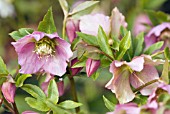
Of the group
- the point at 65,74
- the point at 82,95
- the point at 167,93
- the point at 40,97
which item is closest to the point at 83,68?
the point at 65,74

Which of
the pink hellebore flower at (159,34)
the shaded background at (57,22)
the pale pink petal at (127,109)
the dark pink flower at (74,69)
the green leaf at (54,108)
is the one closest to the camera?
the pale pink petal at (127,109)

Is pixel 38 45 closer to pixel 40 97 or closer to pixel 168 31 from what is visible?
pixel 40 97

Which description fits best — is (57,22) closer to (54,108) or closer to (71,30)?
(71,30)

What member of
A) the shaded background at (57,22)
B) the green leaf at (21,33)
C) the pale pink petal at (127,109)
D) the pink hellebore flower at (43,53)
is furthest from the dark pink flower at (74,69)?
the shaded background at (57,22)

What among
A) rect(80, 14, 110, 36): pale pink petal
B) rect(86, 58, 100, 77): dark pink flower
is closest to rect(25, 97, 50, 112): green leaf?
rect(86, 58, 100, 77): dark pink flower

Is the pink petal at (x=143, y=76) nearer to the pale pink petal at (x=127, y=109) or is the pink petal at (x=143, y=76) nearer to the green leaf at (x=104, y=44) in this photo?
the green leaf at (x=104, y=44)

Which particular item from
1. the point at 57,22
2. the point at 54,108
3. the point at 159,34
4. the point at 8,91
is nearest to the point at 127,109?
the point at 54,108
